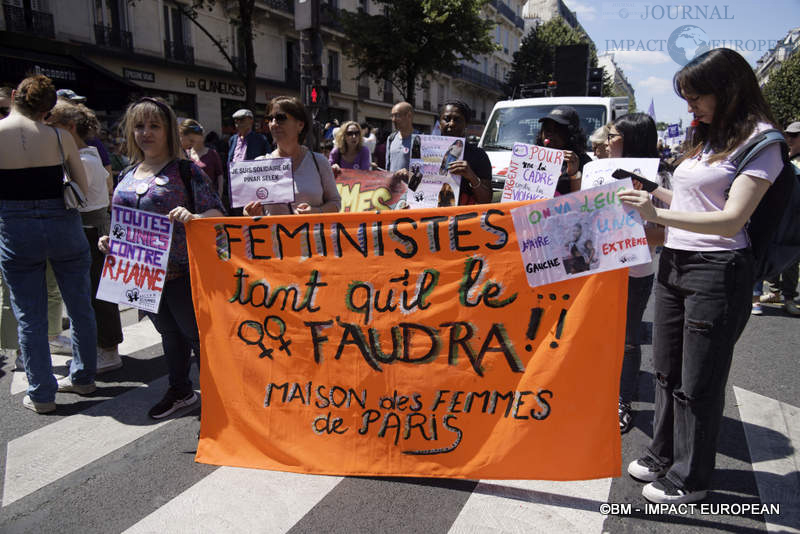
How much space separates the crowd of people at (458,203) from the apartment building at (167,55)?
11.2m

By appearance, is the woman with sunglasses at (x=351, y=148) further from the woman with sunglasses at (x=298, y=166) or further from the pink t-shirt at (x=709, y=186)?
the pink t-shirt at (x=709, y=186)

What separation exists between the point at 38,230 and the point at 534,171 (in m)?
Result: 3.35

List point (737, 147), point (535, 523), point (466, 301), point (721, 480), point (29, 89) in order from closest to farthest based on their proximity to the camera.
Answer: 1. point (737, 147)
2. point (535, 523)
3. point (466, 301)
4. point (721, 480)
5. point (29, 89)

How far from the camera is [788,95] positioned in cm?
2862

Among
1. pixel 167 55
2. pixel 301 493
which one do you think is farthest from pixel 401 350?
pixel 167 55

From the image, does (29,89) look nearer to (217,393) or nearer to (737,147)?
(217,393)

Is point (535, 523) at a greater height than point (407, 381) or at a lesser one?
lesser

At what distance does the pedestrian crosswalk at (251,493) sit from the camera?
99.3 inches

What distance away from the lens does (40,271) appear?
364cm

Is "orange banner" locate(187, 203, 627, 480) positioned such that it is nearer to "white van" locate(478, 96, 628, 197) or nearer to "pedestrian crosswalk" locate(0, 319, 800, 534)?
"pedestrian crosswalk" locate(0, 319, 800, 534)

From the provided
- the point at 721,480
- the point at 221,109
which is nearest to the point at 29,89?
the point at 721,480

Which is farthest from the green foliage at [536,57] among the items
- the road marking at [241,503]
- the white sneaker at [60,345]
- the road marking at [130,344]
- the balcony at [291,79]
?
the road marking at [241,503]

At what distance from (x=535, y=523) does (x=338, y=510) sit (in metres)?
0.95

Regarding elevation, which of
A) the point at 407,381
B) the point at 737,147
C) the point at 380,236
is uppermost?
the point at 737,147
